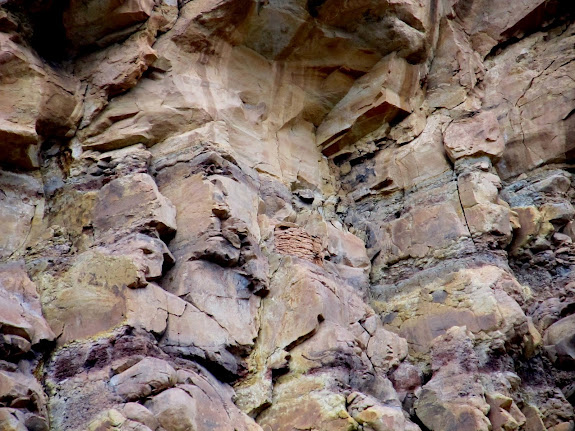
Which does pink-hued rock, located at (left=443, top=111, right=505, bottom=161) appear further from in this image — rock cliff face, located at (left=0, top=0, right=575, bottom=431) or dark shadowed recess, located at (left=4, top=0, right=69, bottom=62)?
dark shadowed recess, located at (left=4, top=0, right=69, bottom=62)

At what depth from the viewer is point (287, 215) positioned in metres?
9.28

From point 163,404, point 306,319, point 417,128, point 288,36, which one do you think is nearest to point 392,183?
point 417,128

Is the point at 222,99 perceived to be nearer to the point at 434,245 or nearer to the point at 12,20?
the point at 12,20

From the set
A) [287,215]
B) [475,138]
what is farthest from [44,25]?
[475,138]

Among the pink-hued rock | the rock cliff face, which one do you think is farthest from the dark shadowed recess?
the pink-hued rock

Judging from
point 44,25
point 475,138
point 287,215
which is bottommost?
point 287,215

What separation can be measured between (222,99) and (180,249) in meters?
2.61

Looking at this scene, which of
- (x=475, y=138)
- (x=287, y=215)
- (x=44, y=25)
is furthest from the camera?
(x=475, y=138)

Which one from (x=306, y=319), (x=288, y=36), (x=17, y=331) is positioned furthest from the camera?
(x=288, y=36)

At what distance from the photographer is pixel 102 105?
905 centimetres

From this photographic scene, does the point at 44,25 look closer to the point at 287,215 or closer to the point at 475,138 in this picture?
the point at 287,215

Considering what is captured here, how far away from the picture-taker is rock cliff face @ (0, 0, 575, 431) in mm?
6961

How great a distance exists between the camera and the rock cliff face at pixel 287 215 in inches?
274

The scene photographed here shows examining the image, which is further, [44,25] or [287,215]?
[287,215]
